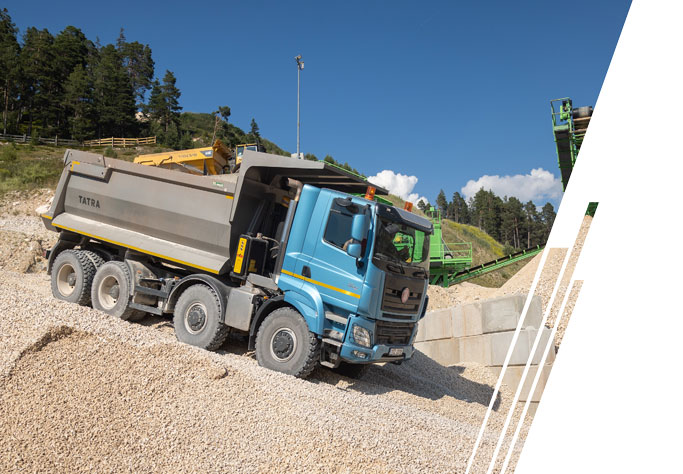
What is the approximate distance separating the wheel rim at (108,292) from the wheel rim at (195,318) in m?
1.84

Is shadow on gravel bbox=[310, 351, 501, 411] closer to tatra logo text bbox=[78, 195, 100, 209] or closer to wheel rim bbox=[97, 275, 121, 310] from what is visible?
wheel rim bbox=[97, 275, 121, 310]

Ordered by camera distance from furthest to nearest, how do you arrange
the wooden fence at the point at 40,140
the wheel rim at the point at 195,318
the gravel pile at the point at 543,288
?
the wooden fence at the point at 40,140
the gravel pile at the point at 543,288
the wheel rim at the point at 195,318

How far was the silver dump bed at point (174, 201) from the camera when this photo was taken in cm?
741

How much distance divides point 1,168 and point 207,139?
32.7m

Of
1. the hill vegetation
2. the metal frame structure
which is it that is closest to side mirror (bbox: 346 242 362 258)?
the metal frame structure

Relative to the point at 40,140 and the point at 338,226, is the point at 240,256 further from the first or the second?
the point at 40,140

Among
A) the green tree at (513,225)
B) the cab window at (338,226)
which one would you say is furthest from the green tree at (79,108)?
the green tree at (513,225)

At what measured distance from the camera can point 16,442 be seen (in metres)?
3.54

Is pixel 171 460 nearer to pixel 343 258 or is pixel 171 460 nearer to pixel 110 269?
pixel 343 258

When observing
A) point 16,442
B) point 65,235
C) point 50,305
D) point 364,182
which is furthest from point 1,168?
point 16,442

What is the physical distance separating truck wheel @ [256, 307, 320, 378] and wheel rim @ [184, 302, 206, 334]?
1.16 metres

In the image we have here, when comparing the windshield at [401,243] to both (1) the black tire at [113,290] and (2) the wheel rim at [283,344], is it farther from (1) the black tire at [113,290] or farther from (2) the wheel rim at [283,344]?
(1) the black tire at [113,290]

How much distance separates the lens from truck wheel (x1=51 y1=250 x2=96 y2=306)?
29.0 feet

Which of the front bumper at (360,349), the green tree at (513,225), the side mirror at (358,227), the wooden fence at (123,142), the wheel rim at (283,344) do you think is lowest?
the wheel rim at (283,344)
